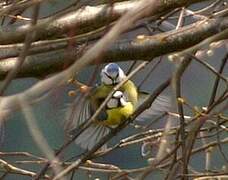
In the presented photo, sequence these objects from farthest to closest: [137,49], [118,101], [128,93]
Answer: [118,101], [128,93], [137,49]

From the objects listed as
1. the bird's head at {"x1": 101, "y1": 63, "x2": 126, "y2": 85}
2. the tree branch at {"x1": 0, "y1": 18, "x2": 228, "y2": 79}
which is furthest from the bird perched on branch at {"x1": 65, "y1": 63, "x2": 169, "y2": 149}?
the tree branch at {"x1": 0, "y1": 18, "x2": 228, "y2": 79}

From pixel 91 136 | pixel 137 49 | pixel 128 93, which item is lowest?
pixel 91 136

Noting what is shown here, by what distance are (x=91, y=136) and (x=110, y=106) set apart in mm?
192

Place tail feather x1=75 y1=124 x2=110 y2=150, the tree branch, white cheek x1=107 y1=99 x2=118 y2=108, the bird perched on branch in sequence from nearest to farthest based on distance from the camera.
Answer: the tree branch, the bird perched on branch, tail feather x1=75 y1=124 x2=110 y2=150, white cheek x1=107 y1=99 x2=118 y2=108

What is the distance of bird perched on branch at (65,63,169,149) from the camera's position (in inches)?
112

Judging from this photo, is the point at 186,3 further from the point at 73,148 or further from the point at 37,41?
the point at 73,148

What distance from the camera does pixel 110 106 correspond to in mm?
3131

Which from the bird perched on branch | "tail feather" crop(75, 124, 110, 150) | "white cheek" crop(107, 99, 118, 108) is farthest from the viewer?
"white cheek" crop(107, 99, 118, 108)

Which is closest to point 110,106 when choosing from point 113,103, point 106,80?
point 113,103

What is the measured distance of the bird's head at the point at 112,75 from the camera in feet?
9.86

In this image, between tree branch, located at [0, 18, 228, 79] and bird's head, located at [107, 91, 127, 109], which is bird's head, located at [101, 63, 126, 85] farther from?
tree branch, located at [0, 18, 228, 79]

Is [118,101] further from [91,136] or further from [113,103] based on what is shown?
[91,136]

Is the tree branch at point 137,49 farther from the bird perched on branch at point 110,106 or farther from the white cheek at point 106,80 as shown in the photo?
the white cheek at point 106,80

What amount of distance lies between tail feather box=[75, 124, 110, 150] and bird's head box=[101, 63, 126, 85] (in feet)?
0.56
